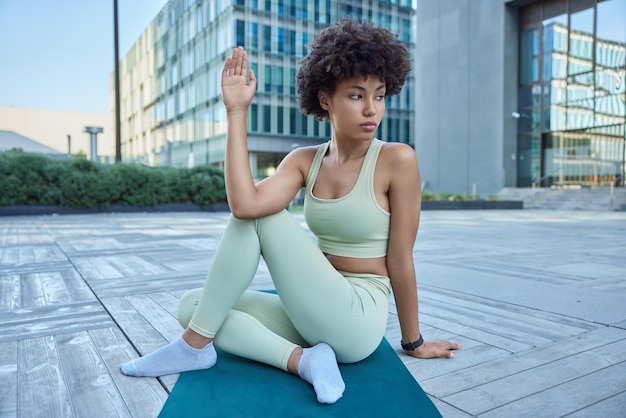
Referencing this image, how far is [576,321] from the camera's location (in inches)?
105

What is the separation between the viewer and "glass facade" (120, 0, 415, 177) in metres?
32.2

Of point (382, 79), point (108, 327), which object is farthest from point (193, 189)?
point (382, 79)

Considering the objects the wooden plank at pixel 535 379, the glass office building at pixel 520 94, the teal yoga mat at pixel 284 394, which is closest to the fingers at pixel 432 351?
the teal yoga mat at pixel 284 394

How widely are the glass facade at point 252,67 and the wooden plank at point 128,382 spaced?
83.0 ft

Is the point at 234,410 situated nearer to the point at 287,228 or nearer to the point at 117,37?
the point at 287,228

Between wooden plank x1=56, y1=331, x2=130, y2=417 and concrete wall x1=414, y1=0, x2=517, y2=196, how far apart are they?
2445 centimetres

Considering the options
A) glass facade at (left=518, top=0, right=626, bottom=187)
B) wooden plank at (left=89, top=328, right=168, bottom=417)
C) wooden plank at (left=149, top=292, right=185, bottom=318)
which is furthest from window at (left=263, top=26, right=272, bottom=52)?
→ wooden plank at (left=89, top=328, right=168, bottom=417)

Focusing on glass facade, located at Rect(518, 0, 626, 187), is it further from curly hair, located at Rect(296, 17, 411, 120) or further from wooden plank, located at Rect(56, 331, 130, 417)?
wooden plank, located at Rect(56, 331, 130, 417)

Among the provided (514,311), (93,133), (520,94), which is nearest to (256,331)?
(514,311)

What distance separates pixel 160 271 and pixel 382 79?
3.09 m

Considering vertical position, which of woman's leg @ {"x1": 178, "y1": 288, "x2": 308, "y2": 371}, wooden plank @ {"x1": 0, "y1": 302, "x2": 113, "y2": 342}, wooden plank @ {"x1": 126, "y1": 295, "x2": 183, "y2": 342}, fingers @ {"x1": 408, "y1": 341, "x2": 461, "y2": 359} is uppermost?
woman's leg @ {"x1": 178, "y1": 288, "x2": 308, "y2": 371}

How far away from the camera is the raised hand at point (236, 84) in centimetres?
173

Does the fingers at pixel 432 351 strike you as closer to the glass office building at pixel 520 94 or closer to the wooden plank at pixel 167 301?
the wooden plank at pixel 167 301

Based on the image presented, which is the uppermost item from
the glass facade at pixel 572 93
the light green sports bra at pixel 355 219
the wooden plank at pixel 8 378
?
the glass facade at pixel 572 93
